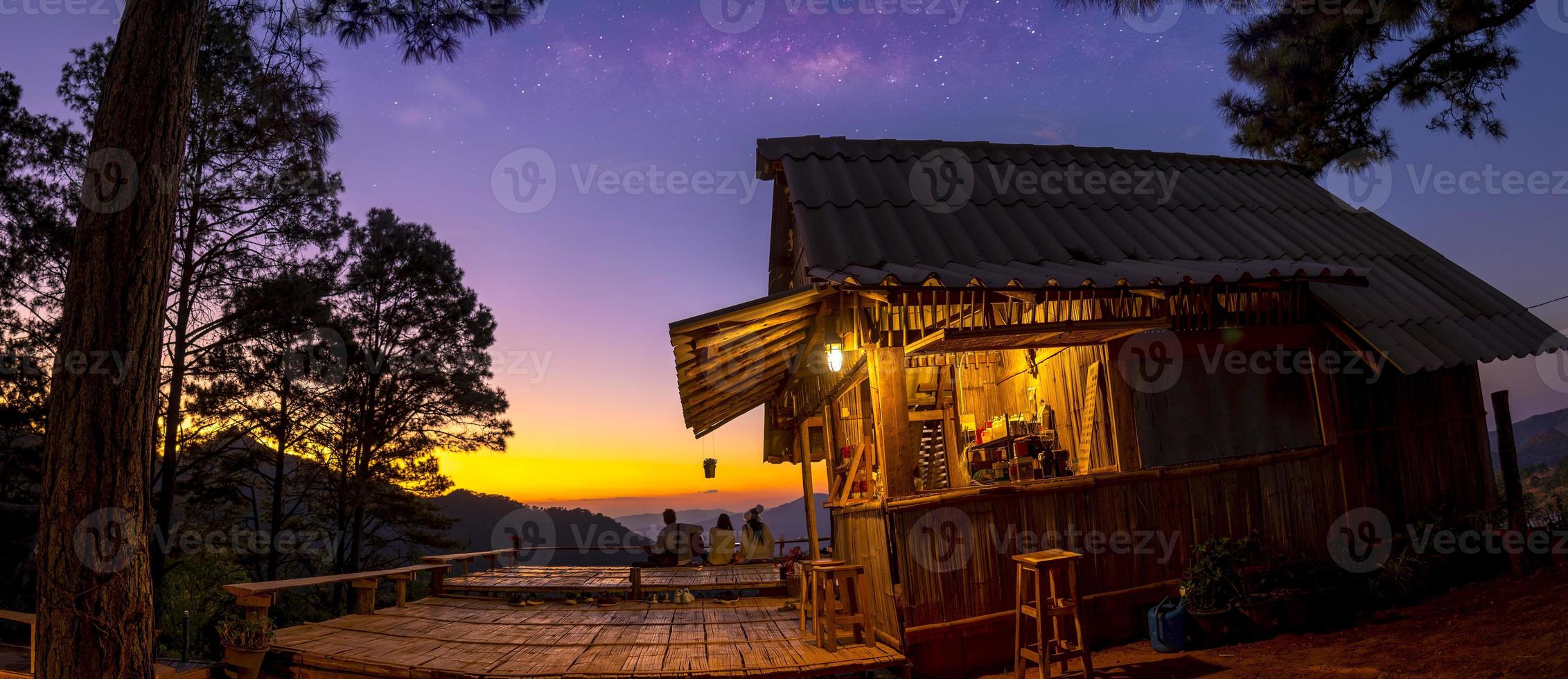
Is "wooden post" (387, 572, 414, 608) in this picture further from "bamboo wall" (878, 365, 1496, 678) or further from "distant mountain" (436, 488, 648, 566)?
"distant mountain" (436, 488, 648, 566)

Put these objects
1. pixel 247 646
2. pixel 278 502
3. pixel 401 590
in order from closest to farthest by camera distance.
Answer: pixel 247 646, pixel 401 590, pixel 278 502

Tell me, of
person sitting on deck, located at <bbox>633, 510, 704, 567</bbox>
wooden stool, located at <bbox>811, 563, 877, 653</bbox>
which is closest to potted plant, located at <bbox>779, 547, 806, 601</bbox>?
person sitting on deck, located at <bbox>633, 510, 704, 567</bbox>

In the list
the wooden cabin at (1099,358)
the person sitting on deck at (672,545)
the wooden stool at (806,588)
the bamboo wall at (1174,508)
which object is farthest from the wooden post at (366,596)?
the bamboo wall at (1174,508)

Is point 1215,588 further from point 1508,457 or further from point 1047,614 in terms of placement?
point 1508,457

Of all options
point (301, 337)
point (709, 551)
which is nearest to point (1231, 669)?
point (709, 551)

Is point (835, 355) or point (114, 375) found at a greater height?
point (835, 355)

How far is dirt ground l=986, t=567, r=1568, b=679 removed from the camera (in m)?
6.16

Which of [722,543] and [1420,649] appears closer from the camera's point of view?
[1420,649]

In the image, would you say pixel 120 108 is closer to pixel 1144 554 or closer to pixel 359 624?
pixel 359 624

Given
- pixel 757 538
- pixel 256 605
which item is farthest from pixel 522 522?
pixel 256 605

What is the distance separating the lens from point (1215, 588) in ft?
26.1

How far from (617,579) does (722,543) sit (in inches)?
111

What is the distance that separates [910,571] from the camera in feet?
24.8


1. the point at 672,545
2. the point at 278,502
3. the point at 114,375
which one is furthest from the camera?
the point at 278,502
